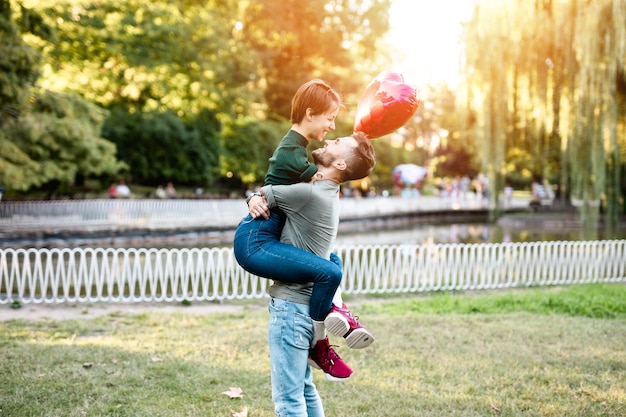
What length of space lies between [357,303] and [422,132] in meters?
55.4

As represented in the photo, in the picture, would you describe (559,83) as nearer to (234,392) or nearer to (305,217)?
(234,392)

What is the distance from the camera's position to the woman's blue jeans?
9.33ft

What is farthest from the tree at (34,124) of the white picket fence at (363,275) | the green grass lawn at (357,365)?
the green grass lawn at (357,365)

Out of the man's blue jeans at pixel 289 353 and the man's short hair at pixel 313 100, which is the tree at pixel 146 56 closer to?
the man's short hair at pixel 313 100

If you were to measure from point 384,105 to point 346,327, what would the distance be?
4.00 feet

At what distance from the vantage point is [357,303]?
9961mm

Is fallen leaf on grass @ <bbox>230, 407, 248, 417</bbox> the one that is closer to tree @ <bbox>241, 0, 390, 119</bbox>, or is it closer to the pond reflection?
the pond reflection

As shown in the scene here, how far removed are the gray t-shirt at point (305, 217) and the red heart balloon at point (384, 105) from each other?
0.52 m

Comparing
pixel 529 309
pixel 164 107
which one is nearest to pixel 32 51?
pixel 529 309

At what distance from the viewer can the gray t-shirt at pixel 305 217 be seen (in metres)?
2.84

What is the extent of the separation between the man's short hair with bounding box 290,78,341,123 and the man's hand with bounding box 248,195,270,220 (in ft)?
1.41

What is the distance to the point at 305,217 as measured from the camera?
2906 mm

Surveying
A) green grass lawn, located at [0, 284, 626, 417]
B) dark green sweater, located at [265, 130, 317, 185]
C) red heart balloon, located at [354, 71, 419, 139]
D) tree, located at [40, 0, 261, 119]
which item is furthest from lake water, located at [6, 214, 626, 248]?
dark green sweater, located at [265, 130, 317, 185]

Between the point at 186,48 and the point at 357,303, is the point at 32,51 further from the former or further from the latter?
the point at 186,48
